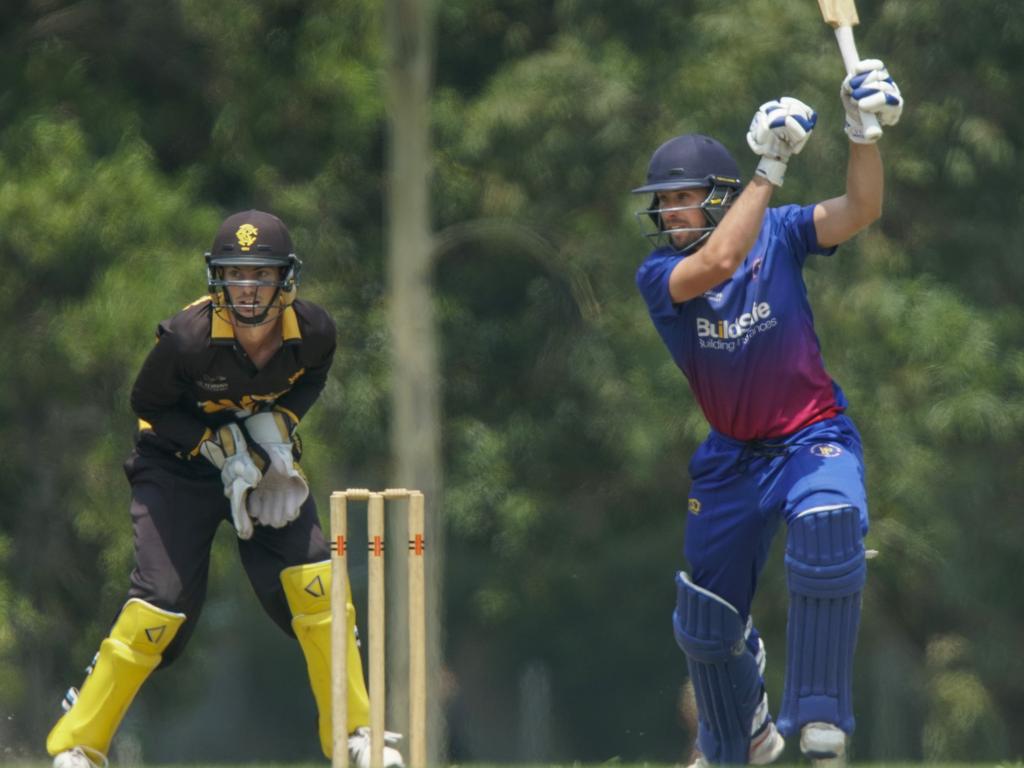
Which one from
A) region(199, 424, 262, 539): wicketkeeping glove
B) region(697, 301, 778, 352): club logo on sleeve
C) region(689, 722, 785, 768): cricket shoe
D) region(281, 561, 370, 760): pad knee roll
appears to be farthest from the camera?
region(689, 722, 785, 768): cricket shoe

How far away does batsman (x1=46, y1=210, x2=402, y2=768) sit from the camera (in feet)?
20.2

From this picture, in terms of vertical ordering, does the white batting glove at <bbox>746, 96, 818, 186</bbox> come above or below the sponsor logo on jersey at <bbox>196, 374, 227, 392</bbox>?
above

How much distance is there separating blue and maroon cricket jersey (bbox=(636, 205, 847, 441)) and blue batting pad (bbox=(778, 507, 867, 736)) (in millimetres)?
413

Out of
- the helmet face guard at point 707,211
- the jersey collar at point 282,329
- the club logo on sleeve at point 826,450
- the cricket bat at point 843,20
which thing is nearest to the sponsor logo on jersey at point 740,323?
the helmet face guard at point 707,211

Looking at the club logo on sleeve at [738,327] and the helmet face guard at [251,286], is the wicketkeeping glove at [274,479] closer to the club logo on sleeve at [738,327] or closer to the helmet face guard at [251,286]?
the helmet face guard at [251,286]

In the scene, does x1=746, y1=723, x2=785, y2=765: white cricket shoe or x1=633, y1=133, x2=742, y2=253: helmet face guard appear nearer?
x1=633, y1=133, x2=742, y2=253: helmet face guard

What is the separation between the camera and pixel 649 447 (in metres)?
14.7

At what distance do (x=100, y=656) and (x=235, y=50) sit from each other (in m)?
9.21

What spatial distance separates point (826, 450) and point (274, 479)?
155 cm

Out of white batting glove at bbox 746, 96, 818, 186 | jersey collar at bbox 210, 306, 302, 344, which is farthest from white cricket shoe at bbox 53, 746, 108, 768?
white batting glove at bbox 746, 96, 818, 186

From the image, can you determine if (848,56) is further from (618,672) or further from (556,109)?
(618,672)

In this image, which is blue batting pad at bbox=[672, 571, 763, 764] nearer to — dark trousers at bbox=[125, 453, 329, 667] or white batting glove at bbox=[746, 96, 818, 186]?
dark trousers at bbox=[125, 453, 329, 667]

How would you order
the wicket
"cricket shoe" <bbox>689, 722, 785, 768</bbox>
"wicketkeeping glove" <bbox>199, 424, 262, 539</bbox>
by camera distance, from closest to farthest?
the wicket, "wicketkeeping glove" <bbox>199, 424, 262, 539</bbox>, "cricket shoe" <bbox>689, 722, 785, 768</bbox>

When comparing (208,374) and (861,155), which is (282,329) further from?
(861,155)
